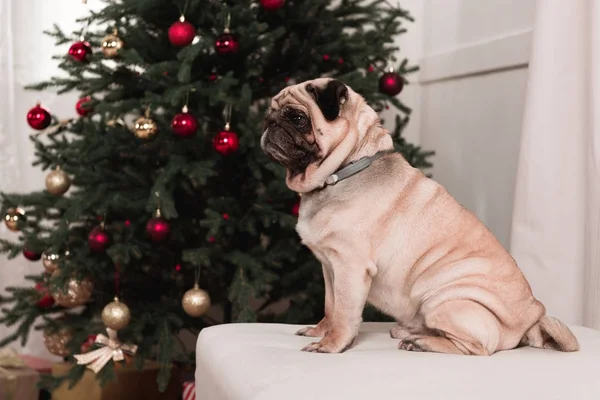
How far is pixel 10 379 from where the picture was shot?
253cm

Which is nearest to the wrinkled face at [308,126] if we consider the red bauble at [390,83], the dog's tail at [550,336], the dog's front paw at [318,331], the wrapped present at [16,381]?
the dog's front paw at [318,331]

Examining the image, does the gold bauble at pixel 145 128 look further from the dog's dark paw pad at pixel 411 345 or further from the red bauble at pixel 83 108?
the dog's dark paw pad at pixel 411 345

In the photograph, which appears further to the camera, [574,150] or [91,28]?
[91,28]

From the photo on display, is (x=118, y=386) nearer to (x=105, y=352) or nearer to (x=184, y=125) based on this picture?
(x=105, y=352)

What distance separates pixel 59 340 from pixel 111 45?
1.02 m

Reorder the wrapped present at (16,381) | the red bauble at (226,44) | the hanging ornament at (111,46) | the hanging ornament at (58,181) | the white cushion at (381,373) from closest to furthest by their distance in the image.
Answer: the white cushion at (381,373)
the red bauble at (226,44)
the hanging ornament at (111,46)
the hanging ornament at (58,181)
the wrapped present at (16,381)

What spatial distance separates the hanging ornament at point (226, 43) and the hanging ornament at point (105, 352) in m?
0.93

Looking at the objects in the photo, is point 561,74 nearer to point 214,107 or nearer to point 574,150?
point 574,150

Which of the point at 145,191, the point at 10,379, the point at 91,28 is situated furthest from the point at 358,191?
the point at 91,28

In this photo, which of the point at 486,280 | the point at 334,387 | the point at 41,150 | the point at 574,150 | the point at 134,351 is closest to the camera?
the point at 334,387

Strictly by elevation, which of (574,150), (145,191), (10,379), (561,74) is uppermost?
(561,74)

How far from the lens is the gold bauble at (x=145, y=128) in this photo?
83.7 inches

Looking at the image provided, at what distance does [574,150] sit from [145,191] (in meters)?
1.28

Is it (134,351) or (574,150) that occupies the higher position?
(574,150)
